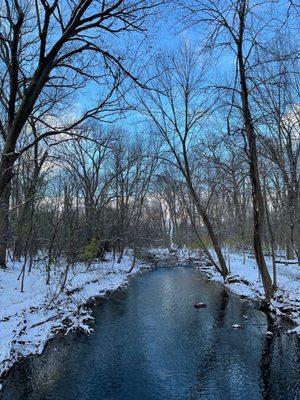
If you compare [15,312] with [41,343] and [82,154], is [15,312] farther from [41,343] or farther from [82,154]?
[82,154]

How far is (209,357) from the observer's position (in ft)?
31.1

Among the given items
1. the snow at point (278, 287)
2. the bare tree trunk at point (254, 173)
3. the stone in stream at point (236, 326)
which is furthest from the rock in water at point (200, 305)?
the bare tree trunk at point (254, 173)

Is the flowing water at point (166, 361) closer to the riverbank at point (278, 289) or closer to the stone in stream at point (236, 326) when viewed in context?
the stone in stream at point (236, 326)

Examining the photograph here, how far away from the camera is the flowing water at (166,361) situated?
761 centimetres

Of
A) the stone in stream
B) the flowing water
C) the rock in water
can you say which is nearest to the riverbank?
the flowing water

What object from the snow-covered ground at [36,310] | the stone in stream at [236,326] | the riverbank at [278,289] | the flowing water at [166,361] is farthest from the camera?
the riverbank at [278,289]

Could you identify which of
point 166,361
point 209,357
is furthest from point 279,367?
point 166,361

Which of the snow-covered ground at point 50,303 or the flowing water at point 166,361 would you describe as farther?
the snow-covered ground at point 50,303

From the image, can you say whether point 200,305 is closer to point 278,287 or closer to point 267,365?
point 278,287

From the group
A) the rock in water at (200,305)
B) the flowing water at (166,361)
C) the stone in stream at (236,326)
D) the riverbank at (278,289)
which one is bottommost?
the flowing water at (166,361)

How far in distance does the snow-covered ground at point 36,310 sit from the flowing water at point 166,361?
0.44 m

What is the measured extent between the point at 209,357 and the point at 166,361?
45.5 inches

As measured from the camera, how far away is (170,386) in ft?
25.7

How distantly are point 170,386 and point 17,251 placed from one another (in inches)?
669
